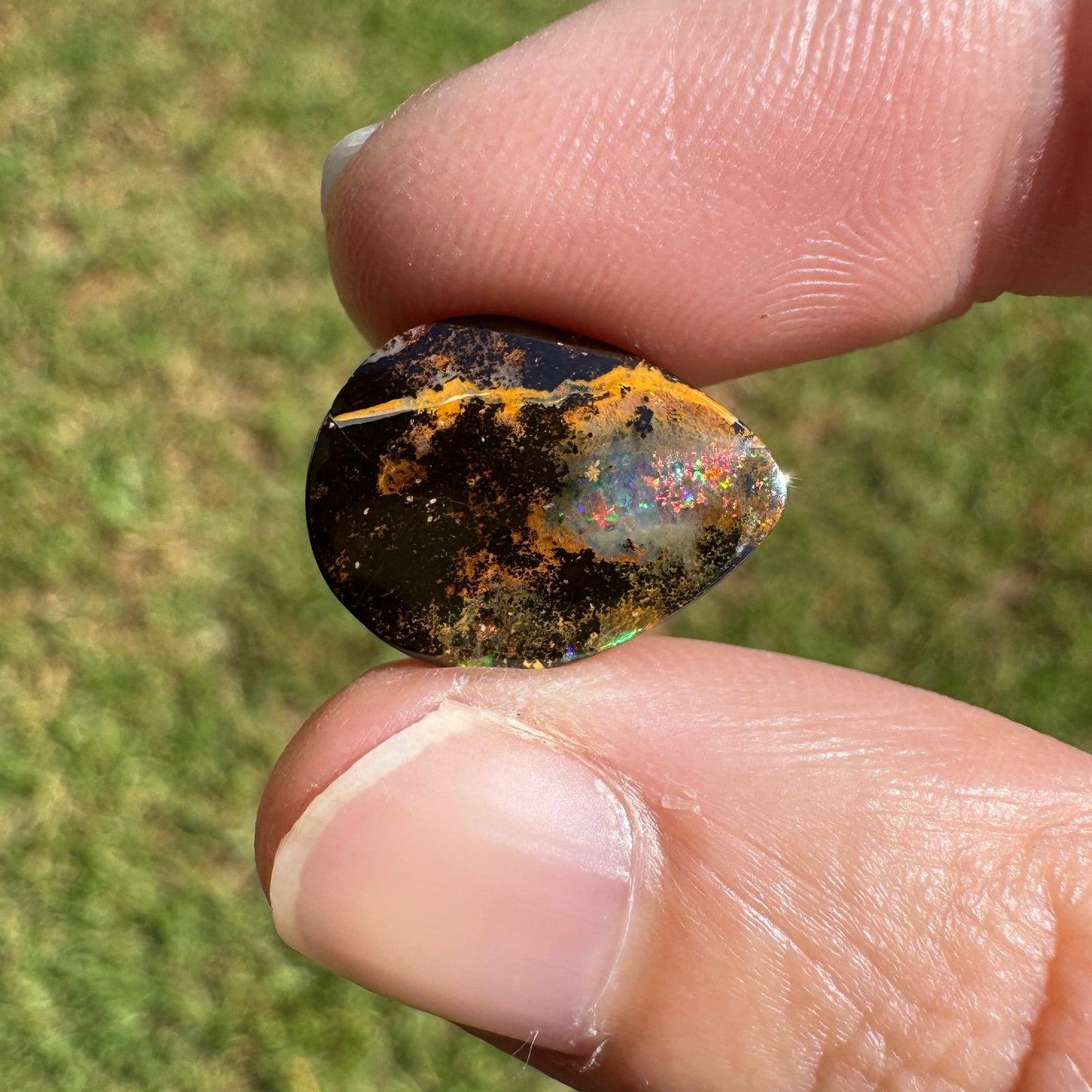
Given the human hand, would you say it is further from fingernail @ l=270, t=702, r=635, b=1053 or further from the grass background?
the grass background

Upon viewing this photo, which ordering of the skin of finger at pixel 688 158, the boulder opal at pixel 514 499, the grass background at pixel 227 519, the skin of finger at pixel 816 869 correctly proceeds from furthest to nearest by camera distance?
the grass background at pixel 227 519 → the skin of finger at pixel 688 158 → the boulder opal at pixel 514 499 → the skin of finger at pixel 816 869

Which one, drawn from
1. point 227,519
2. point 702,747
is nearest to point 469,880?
point 702,747

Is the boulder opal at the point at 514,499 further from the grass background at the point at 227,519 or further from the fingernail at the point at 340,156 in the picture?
the grass background at the point at 227,519

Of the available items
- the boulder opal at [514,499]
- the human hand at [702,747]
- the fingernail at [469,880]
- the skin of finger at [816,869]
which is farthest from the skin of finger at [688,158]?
the fingernail at [469,880]

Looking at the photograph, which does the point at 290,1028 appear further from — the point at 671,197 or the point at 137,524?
the point at 671,197

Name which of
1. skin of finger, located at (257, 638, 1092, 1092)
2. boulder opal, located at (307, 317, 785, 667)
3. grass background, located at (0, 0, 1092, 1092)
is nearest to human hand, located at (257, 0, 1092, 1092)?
skin of finger, located at (257, 638, 1092, 1092)
